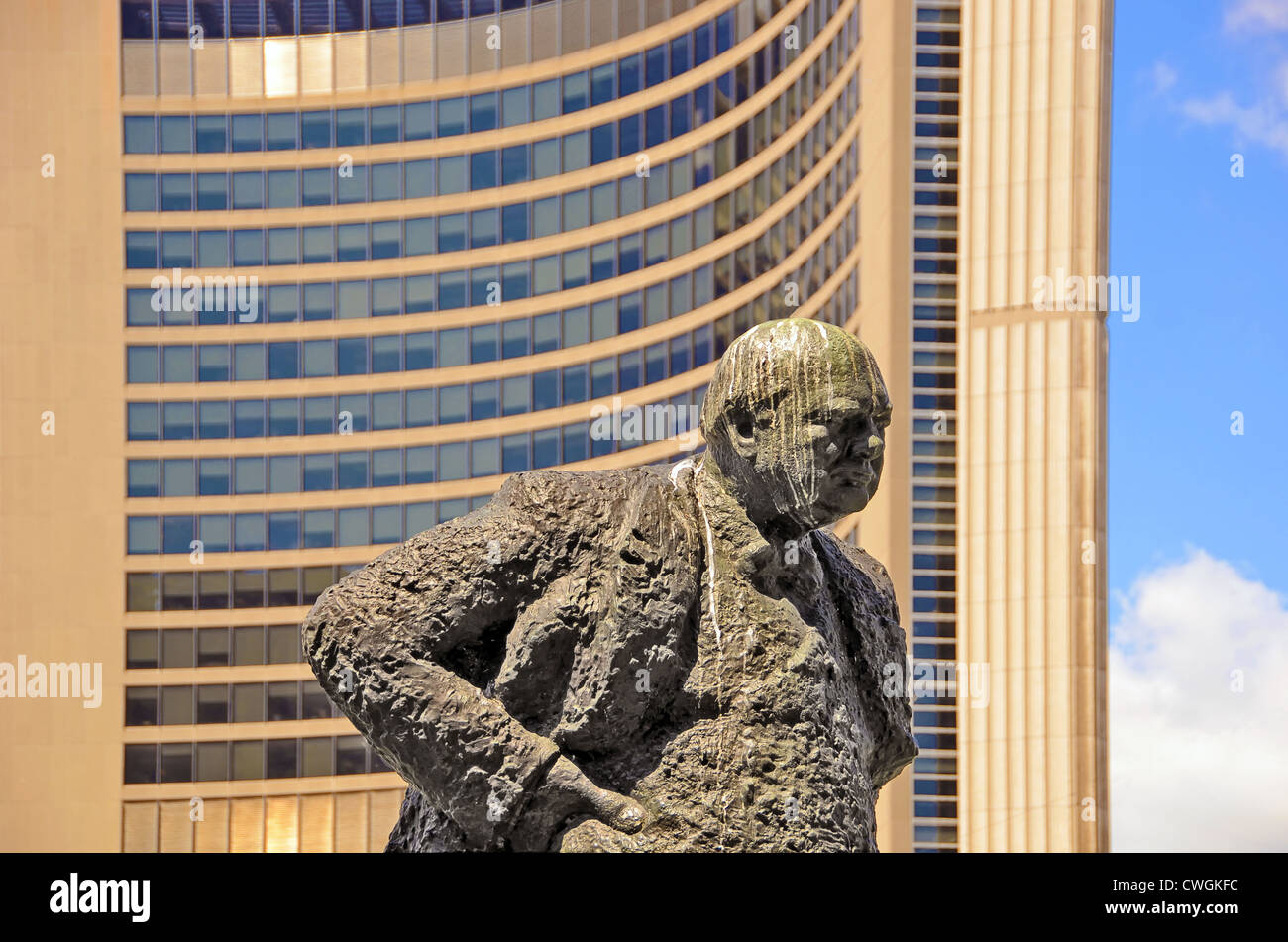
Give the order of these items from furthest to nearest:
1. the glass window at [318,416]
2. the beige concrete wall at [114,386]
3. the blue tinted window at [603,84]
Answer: the glass window at [318,416], the beige concrete wall at [114,386], the blue tinted window at [603,84]

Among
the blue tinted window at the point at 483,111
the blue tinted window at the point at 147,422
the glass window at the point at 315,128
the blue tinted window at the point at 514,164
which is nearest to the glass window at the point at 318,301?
the glass window at the point at 315,128

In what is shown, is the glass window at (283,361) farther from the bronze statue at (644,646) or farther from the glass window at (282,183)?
the bronze statue at (644,646)

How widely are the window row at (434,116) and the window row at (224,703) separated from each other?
64.7 ft

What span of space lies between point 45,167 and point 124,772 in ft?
80.5

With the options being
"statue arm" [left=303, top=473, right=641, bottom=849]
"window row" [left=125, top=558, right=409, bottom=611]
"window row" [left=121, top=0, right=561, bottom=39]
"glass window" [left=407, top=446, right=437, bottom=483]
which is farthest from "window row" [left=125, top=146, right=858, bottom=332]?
"statue arm" [left=303, top=473, right=641, bottom=849]

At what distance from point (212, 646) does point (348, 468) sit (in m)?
8.60

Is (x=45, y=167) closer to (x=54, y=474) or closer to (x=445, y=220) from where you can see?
(x=54, y=474)

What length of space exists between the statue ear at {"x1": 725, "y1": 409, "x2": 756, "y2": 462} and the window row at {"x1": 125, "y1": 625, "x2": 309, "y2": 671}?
6364cm

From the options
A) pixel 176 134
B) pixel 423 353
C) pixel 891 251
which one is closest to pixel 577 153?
pixel 423 353

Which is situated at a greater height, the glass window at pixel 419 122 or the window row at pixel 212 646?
the glass window at pixel 419 122

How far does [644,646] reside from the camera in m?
4.64

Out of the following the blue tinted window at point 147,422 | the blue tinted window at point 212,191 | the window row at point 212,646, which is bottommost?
the window row at point 212,646

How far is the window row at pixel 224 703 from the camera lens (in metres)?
68.2
